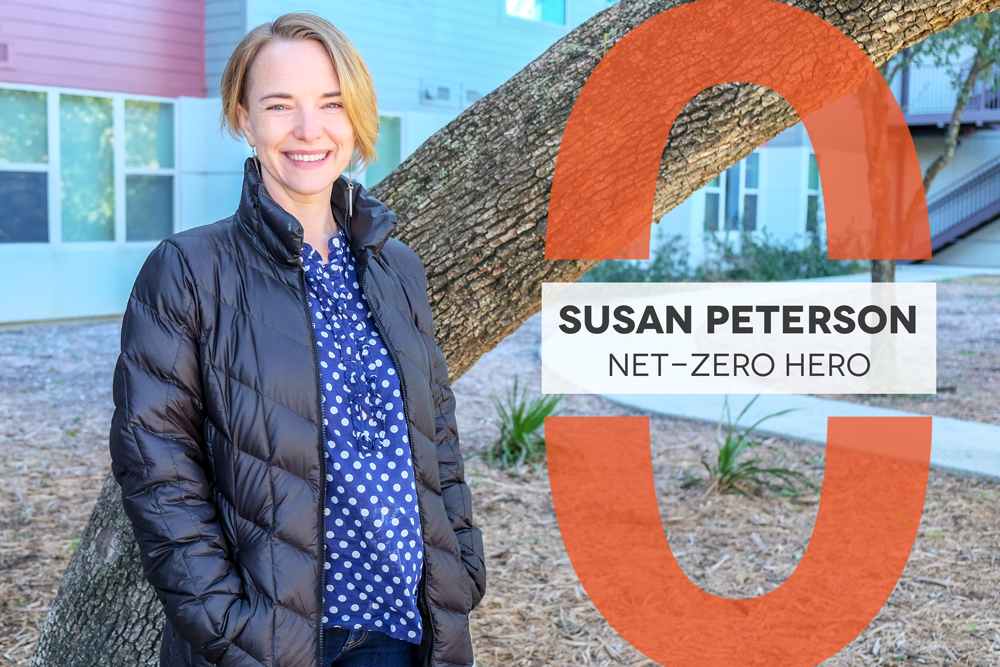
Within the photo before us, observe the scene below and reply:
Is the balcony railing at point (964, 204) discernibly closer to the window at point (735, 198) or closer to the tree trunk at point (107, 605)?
the window at point (735, 198)

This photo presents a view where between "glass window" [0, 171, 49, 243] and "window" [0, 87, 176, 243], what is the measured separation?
0.01m

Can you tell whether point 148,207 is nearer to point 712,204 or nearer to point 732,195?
point 712,204

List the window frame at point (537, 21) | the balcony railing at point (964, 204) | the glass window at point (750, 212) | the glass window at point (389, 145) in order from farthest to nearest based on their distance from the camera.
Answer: the balcony railing at point (964, 204)
the glass window at point (750, 212)
the window frame at point (537, 21)
the glass window at point (389, 145)

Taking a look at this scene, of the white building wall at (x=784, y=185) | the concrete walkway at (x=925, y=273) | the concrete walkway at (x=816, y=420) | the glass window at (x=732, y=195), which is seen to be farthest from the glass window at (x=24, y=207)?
the white building wall at (x=784, y=185)

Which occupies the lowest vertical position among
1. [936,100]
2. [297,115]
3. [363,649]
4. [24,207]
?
[363,649]

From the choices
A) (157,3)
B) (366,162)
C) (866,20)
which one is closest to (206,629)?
(366,162)

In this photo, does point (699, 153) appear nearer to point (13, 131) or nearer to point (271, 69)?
point (271, 69)

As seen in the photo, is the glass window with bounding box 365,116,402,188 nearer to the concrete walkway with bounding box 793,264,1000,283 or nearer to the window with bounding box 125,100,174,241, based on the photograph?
the window with bounding box 125,100,174,241

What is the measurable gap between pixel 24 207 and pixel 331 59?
9.68 m

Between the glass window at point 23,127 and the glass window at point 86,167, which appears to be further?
the glass window at point 86,167

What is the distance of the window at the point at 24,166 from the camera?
33.2 ft

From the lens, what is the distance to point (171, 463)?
1703mm

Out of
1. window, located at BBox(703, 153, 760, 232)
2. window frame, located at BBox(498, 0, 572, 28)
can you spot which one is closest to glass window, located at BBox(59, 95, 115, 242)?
window frame, located at BBox(498, 0, 572, 28)

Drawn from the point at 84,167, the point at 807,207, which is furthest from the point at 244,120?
the point at 807,207
